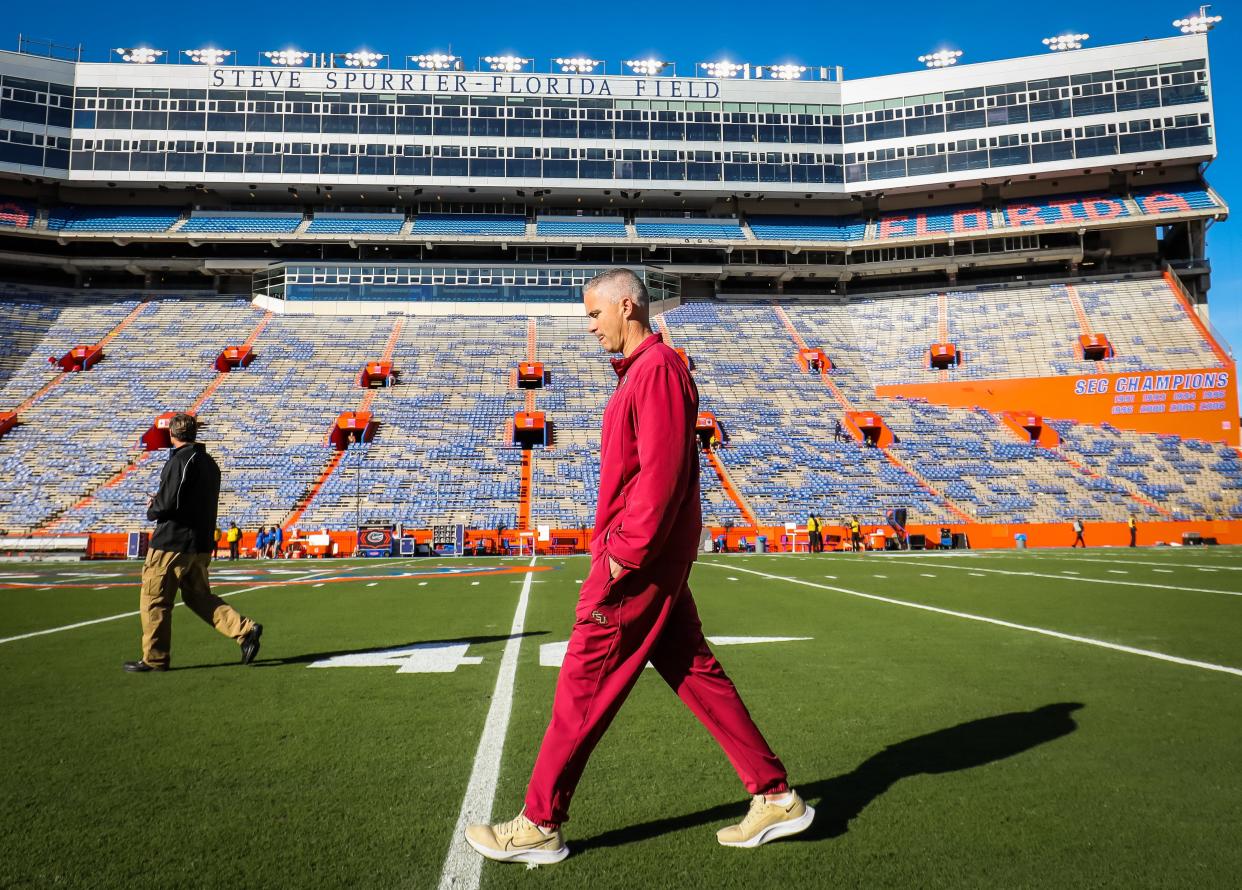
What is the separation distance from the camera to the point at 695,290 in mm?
53625

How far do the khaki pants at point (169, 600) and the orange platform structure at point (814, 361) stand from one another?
133 feet

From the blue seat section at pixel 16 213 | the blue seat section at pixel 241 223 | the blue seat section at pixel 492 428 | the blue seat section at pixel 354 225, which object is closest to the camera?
the blue seat section at pixel 492 428

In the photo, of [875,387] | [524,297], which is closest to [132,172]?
[524,297]

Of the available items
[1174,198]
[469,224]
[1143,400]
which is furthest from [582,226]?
[1174,198]

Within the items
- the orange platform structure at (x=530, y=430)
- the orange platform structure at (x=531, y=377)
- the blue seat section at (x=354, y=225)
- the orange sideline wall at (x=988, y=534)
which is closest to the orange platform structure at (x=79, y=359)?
the blue seat section at (x=354, y=225)

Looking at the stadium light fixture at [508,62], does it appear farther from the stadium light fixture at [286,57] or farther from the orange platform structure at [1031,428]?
the orange platform structure at [1031,428]

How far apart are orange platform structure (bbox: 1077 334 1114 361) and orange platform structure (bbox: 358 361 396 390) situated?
3551cm

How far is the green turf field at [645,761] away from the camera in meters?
2.56

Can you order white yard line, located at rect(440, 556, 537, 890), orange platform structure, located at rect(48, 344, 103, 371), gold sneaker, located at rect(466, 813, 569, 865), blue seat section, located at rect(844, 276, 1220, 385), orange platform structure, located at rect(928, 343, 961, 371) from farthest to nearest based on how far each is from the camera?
orange platform structure, located at rect(928, 343, 961, 371) → orange platform structure, located at rect(48, 344, 103, 371) → blue seat section, located at rect(844, 276, 1220, 385) → gold sneaker, located at rect(466, 813, 569, 865) → white yard line, located at rect(440, 556, 537, 890)

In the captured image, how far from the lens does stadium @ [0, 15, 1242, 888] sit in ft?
10.3

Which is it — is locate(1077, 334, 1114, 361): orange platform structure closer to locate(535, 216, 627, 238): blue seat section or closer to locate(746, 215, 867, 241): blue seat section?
locate(746, 215, 867, 241): blue seat section

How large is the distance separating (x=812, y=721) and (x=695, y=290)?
167ft

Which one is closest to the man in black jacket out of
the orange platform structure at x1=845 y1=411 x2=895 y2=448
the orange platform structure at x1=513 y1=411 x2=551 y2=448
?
the orange platform structure at x1=513 y1=411 x2=551 y2=448

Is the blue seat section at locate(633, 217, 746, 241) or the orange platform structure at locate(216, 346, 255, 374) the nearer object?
the orange platform structure at locate(216, 346, 255, 374)
